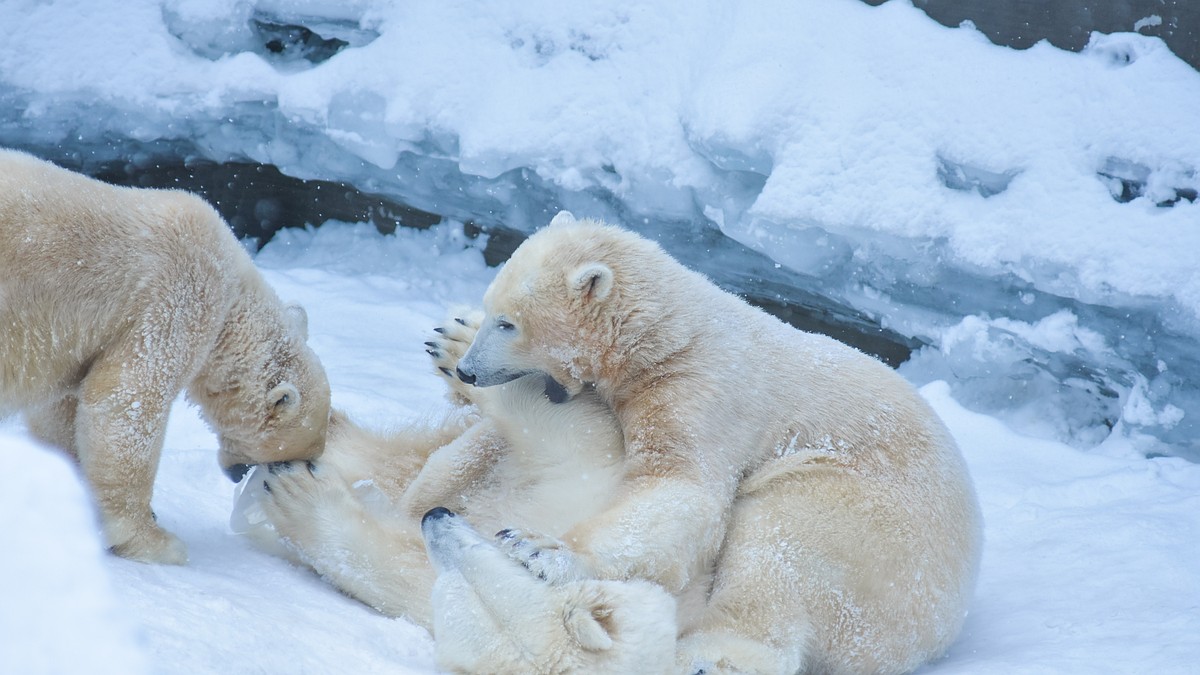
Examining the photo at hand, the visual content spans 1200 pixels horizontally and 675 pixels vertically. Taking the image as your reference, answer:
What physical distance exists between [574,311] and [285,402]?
0.87m

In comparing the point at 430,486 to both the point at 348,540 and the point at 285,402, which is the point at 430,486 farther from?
the point at 285,402

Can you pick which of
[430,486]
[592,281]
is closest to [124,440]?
[430,486]

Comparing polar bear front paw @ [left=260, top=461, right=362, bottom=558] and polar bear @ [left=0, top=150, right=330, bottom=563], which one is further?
polar bear front paw @ [left=260, top=461, right=362, bottom=558]

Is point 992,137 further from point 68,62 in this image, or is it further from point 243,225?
point 68,62

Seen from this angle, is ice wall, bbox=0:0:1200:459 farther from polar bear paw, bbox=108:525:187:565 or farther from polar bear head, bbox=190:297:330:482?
polar bear paw, bbox=108:525:187:565

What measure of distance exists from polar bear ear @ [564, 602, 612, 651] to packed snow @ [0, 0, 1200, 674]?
34 centimetres

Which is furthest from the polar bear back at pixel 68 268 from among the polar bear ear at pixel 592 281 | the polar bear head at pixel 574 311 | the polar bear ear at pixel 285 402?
the polar bear ear at pixel 592 281

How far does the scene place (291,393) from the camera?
126 inches

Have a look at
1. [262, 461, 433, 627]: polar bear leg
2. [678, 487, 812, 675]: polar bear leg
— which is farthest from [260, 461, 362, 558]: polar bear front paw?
[678, 487, 812, 675]: polar bear leg

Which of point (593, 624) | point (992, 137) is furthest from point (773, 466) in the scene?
point (992, 137)

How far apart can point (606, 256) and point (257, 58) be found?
4405 mm

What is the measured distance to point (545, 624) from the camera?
2.36 metres

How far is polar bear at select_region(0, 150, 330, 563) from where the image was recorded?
9.01 feet

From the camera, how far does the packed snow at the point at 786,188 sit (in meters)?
3.61
